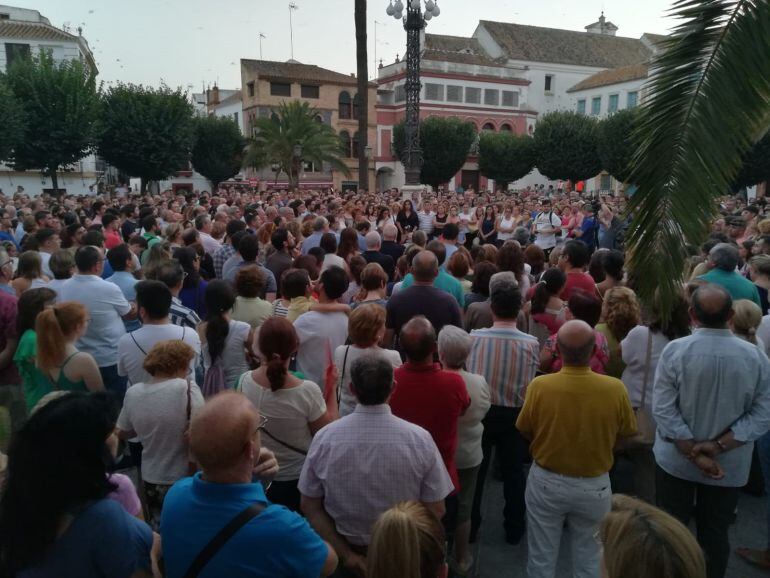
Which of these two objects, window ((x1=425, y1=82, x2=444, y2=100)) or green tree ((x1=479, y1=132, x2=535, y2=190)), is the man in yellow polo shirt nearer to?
green tree ((x1=479, y1=132, x2=535, y2=190))

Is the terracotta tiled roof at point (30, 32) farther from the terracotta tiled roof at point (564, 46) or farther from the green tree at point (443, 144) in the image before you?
the terracotta tiled roof at point (564, 46)

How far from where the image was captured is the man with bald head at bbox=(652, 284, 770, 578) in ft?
9.64

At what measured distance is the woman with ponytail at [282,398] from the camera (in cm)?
294

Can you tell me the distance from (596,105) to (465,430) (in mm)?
54874

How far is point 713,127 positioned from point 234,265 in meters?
4.78

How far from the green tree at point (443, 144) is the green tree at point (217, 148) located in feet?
38.8

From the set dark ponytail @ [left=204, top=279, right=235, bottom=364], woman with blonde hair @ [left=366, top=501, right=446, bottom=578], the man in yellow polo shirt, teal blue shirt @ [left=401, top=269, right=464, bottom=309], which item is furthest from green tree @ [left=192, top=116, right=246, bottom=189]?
woman with blonde hair @ [left=366, top=501, right=446, bottom=578]

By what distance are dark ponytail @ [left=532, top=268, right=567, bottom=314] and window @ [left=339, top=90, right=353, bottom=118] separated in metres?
45.0

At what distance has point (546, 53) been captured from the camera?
55.3 metres

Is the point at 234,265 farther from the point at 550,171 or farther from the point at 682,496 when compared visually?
the point at 550,171

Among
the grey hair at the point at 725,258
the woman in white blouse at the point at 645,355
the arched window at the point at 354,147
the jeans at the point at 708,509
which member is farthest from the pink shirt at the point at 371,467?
the arched window at the point at 354,147

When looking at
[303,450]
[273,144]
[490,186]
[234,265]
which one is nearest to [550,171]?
[490,186]

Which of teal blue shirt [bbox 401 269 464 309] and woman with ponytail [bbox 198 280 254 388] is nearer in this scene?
woman with ponytail [bbox 198 280 254 388]

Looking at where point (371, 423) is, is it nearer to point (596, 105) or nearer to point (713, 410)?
point (713, 410)
